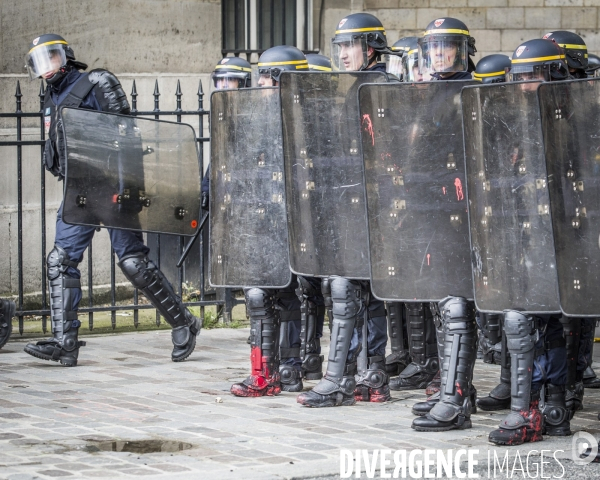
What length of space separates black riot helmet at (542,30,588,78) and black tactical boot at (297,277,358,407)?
1.72 m

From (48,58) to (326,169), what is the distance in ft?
7.82

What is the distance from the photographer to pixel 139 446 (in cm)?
559

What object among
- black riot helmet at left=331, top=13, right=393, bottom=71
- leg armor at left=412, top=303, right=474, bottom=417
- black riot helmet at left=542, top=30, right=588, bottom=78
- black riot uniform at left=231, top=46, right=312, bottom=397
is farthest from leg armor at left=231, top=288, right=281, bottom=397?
black riot helmet at left=542, top=30, right=588, bottom=78

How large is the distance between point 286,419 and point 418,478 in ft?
4.43

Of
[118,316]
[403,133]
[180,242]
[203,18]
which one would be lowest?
[118,316]

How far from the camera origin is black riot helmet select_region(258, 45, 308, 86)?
6816mm

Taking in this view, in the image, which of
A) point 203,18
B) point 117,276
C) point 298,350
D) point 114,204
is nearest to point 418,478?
point 298,350

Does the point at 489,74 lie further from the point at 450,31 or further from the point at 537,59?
the point at 537,59

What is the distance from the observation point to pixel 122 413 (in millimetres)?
6363

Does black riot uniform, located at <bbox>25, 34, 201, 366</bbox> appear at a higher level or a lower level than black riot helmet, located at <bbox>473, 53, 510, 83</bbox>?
lower

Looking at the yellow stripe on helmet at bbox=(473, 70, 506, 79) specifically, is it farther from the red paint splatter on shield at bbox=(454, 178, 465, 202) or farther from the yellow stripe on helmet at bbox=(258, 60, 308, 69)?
the red paint splatter on shield at bbox=(454, 178, 465, 202)

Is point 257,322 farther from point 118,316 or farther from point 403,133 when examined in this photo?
point 118,316

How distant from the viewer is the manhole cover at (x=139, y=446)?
5516 millimetres

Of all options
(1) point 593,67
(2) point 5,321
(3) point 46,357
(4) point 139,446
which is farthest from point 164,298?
(1) point 593,67
